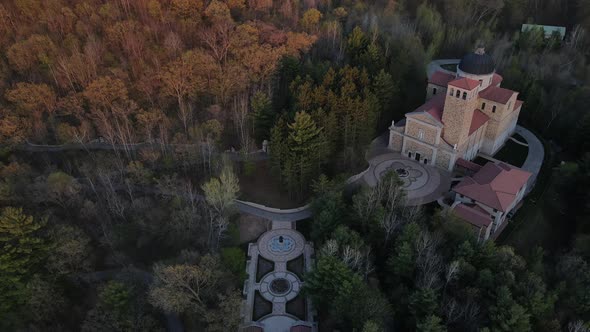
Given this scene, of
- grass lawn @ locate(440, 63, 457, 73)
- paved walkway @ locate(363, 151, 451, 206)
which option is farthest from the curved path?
grass lawn @ locate(440, 63, 457, 73)

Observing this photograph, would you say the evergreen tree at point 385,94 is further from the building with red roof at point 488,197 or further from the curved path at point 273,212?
the curved path at point 273,212

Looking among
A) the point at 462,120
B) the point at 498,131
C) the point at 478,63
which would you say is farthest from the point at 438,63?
the point at 462,120

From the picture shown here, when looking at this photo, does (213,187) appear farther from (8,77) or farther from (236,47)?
(8,77)

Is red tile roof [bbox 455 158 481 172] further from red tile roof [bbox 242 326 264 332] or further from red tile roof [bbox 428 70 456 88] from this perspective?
red tile roof [bbox 242 326 264 332]

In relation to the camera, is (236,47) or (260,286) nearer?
(260,286)

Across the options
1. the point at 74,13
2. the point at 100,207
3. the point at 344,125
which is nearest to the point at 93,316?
the point at 100,207
